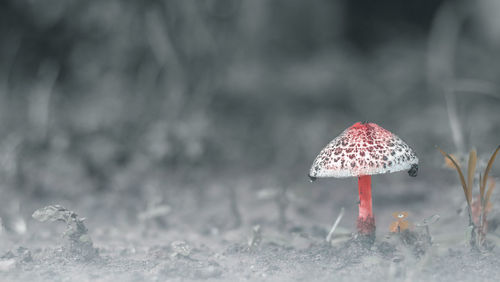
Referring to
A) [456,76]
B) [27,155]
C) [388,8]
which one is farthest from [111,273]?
[388,8]

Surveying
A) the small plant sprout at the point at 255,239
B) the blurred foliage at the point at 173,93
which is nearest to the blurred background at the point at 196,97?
the blurred foliage at the point at 173,93

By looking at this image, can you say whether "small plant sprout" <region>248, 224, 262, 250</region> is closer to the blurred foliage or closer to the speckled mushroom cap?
the speckled mushroom cap

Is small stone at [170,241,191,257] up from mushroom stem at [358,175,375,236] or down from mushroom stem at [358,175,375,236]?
down

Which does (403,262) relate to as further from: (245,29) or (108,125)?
(245,29)

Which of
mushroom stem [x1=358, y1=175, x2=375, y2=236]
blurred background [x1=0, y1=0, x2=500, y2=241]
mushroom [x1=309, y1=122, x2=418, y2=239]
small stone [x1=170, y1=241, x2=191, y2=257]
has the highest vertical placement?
blurred background [x1=0, y1=0, x2=500, y2=241]

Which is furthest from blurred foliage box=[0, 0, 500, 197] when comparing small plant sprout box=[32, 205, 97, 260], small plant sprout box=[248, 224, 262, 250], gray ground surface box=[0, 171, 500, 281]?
small plant sprout box=[248, 224, 262, 250]

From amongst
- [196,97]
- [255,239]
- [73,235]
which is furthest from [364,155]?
[196,97]

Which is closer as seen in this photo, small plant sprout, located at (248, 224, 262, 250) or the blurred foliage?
small plant sprout, located at (248, 224, 262, 250)
